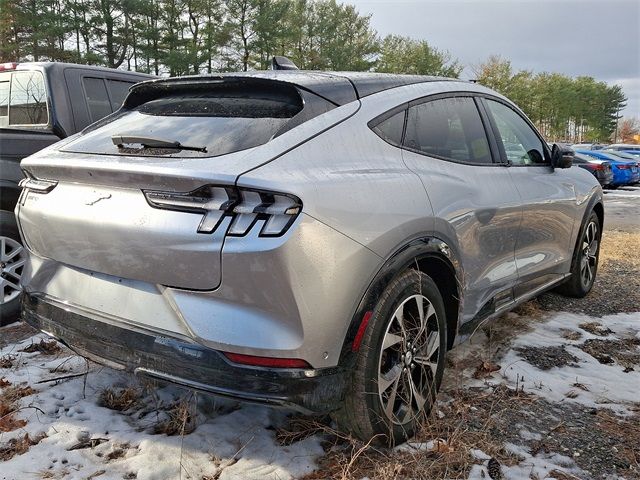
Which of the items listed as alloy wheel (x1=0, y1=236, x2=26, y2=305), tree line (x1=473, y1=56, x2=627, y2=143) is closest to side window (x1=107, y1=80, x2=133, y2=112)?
alloy wheel (x1=0, y1=236, x2=26, y2=305)

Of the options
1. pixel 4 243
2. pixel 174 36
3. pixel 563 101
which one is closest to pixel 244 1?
pixel 174 36

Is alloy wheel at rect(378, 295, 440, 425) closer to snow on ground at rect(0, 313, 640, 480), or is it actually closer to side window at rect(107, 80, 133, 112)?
snow on ground at rect(0, 313, 640, 480)

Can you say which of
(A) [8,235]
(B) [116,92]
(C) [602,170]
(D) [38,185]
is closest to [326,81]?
(D) [38,185]

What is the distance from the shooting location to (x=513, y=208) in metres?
3.35

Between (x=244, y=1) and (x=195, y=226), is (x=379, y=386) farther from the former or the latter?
(x=244, y=1)

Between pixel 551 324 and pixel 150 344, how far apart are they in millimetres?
3301

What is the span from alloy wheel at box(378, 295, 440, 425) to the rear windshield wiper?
1.12m

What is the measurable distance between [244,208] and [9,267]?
2.90m

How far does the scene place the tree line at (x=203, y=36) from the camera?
1277 inches

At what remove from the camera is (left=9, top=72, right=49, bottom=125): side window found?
14.6 feet

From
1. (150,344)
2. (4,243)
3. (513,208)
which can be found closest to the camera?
(150,344)

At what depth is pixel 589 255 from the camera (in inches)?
197

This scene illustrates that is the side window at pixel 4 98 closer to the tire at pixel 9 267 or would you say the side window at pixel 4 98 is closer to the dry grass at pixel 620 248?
the tire at pixel 9 267

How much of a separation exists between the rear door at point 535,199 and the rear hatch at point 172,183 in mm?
1637
